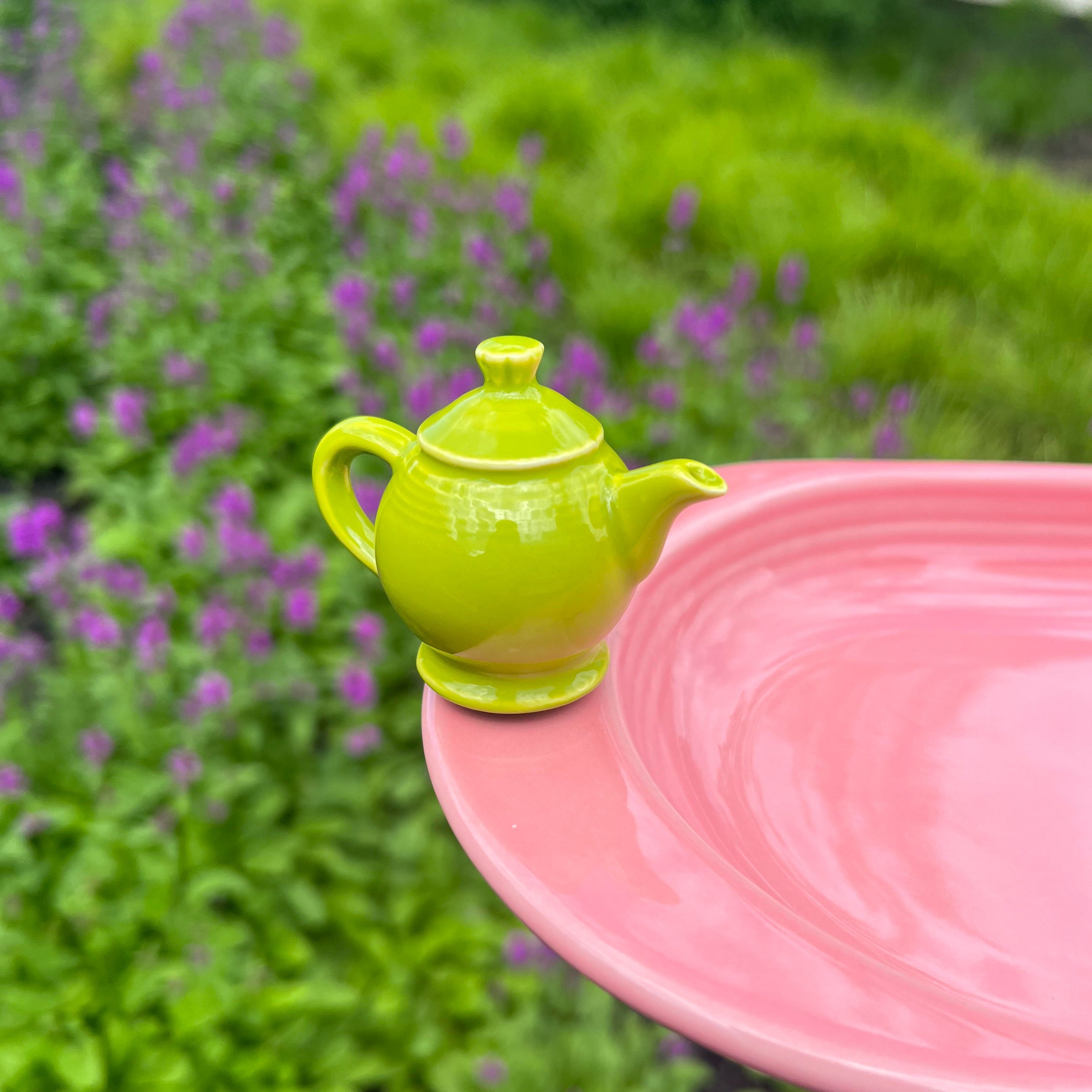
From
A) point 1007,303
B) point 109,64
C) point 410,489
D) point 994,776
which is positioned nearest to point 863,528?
point 994,776

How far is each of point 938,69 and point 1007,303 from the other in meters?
2.79

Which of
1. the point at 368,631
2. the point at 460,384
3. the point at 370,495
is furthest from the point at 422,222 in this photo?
the point at 368,631

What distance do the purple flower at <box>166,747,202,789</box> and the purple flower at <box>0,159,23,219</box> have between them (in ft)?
6.16

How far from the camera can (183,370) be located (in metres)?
2.14

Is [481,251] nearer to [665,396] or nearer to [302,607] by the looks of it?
[665,396]

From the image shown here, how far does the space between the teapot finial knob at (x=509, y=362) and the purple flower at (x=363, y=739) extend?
2.77ft

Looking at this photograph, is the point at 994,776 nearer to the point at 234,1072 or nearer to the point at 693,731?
the point at 693,731

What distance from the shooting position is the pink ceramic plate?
1.82ft

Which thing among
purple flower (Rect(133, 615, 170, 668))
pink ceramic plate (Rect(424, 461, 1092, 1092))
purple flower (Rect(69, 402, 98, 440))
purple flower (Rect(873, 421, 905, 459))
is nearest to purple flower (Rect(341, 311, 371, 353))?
purple flower (Rect(69, 402, 98, 440))

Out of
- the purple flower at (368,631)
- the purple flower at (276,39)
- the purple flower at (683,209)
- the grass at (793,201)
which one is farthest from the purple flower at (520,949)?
the purple flower at (276,39)

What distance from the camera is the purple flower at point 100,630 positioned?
57.7 inches

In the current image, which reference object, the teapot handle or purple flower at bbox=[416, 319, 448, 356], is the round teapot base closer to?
the teapot handle

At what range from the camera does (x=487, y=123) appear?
329cm

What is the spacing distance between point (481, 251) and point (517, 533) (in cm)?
156
